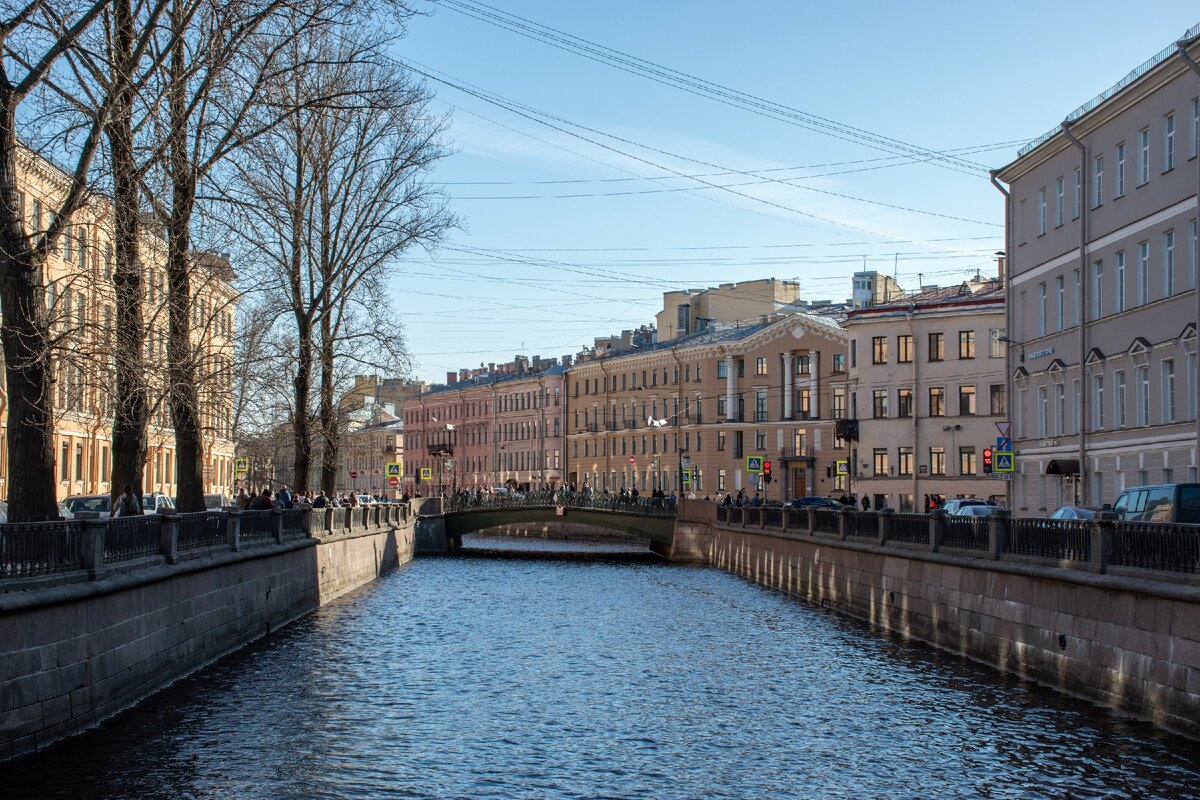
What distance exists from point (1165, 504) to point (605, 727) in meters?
9.37

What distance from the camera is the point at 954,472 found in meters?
70.9

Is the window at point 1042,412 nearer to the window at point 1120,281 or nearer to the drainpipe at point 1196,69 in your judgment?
the window at point 1120,281

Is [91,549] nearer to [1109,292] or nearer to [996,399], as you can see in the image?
[1109,292]

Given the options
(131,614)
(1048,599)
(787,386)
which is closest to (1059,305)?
(1048,599)

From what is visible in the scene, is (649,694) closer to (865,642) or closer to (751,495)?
(865,642)

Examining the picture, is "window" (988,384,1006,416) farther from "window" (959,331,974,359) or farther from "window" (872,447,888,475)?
"window" (872,447,888,475)

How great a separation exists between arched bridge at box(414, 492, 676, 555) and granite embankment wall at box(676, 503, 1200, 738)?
28587mm

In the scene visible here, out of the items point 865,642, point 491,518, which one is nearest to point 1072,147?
point 865,642

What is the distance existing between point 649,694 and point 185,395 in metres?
10.0

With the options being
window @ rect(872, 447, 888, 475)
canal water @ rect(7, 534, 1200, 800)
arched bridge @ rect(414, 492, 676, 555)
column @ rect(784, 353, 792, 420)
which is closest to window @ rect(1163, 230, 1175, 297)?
canal water @ rect(7, 534, 1200, 800)

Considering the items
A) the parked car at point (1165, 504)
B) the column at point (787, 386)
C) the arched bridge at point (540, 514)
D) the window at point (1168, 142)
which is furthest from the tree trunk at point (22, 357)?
the column at point (787, 386)

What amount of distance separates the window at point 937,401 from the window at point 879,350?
3025mm

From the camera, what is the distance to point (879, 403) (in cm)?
7462

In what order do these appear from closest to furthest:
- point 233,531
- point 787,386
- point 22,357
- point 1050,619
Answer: point 22,357 < point 1050,619 < point 233,531 < point 787,386
